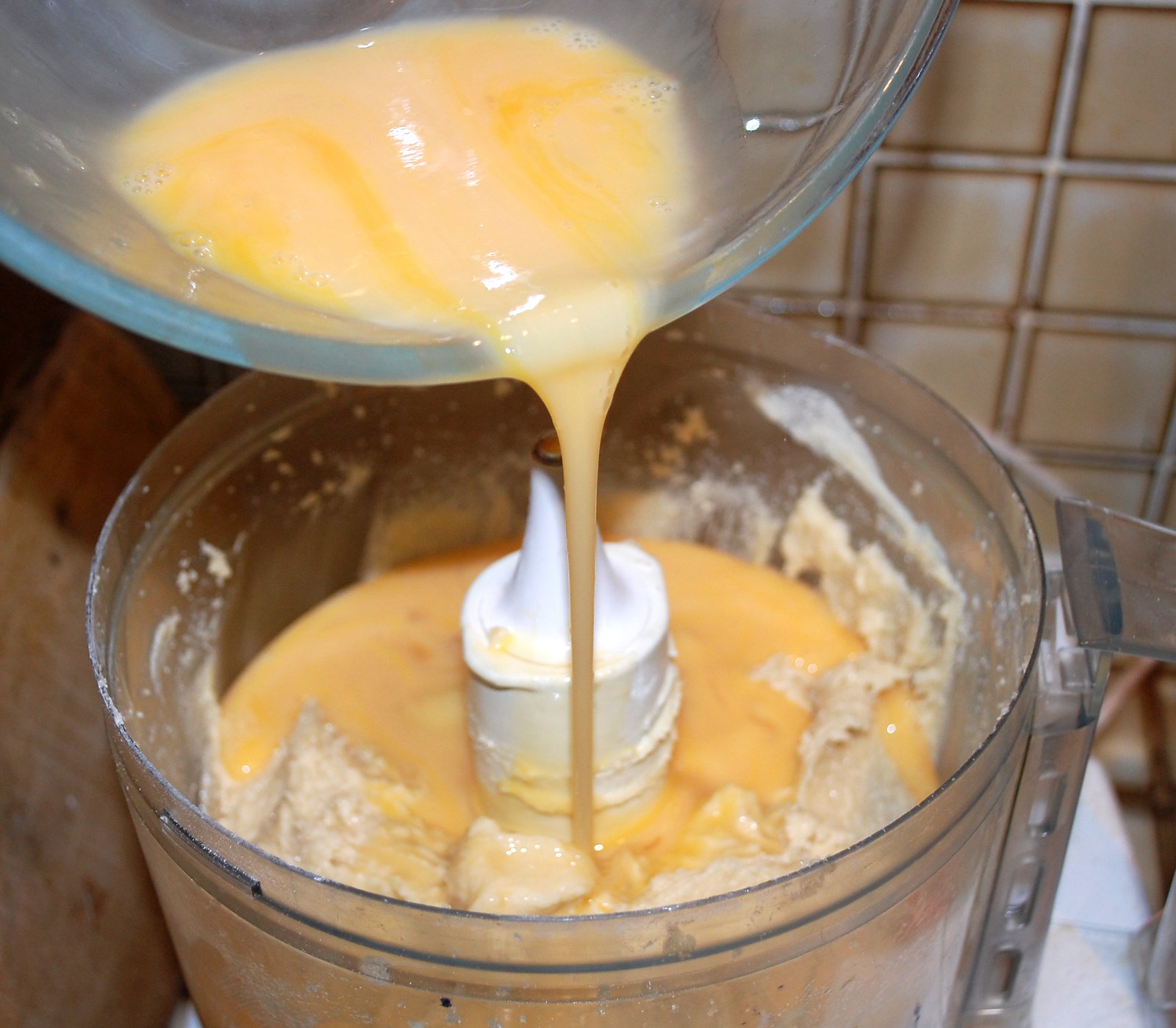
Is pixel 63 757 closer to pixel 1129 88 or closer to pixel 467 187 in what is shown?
pixel 467 187

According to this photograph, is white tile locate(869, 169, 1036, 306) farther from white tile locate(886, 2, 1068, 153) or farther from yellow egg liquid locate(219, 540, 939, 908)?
yellow egg liquid locate(219, 540, 939, 908)

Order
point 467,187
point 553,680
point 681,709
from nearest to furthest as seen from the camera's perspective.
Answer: point 467,187
point 553,680
point 681,709

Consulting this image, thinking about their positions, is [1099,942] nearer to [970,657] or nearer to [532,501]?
[970,657]

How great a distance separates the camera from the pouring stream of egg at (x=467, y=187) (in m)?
0.41

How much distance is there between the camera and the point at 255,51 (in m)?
0.48

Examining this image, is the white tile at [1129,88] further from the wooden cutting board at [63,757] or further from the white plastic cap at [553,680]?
the wooden cutting board at [63,757]

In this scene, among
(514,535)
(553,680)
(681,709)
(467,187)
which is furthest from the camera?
(514,535)

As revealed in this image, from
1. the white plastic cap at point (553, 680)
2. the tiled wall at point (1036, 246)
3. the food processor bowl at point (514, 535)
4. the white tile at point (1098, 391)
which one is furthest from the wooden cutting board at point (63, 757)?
the white tile at point (1098, 391)

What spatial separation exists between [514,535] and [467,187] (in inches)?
13.8

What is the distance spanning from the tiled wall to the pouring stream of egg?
0.26 meters

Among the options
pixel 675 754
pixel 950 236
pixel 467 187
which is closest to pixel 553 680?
pixel 675 754

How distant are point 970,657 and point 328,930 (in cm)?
34

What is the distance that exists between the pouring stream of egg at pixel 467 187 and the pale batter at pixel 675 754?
0.12 m

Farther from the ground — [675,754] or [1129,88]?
[1129,88]
